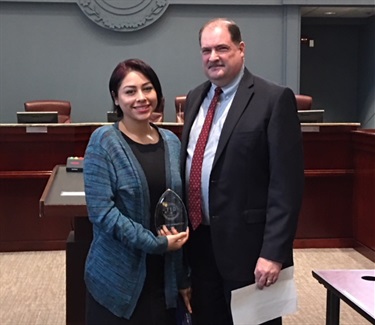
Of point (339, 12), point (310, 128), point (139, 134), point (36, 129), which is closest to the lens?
point (139, 134)

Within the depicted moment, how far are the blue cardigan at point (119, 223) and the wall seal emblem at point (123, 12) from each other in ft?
19.3

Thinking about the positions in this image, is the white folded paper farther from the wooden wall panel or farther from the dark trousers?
the wooden wall panel

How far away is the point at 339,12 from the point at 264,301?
749cm

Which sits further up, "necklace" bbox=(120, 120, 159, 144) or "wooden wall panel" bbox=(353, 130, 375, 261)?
"necklace" bbox=(120, 120, 159, 144)

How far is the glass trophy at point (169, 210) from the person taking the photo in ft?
5.89

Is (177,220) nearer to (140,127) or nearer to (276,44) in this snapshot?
(140,127)

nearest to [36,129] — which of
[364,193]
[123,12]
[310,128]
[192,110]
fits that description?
[310,128]

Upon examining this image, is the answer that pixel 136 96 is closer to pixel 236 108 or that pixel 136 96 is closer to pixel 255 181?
pixel 236 108

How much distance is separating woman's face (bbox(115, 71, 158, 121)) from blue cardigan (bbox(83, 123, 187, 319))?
0.27 feet

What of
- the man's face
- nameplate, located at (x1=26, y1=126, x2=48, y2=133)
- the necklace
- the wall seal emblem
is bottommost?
nameplate, located at (x1=26, y1=126, x2=48, y2=133)

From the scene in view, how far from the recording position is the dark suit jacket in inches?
73.3

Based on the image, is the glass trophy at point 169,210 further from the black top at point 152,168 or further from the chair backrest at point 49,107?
the chair backrest at point 49,107

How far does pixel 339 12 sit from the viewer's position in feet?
28.4

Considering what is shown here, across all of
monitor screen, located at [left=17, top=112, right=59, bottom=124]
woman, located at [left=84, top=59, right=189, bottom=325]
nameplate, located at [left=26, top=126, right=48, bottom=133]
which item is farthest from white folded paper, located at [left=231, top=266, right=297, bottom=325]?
monitor screen, located at [left=17, top=112, right=59, bottom=124]
